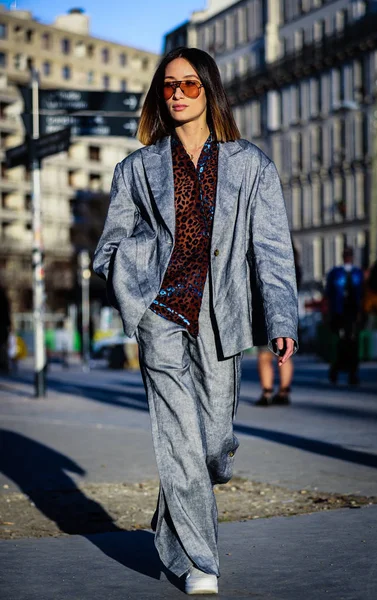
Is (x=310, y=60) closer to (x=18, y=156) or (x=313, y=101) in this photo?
(x=313, y=101)

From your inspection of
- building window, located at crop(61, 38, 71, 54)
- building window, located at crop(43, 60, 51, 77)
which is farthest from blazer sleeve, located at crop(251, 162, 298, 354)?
building window, located at crop(61, 38, 71, 54)

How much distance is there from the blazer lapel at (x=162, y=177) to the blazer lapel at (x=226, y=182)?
0.16 metres

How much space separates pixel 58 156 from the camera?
338 ft

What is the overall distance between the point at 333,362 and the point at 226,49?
233ft

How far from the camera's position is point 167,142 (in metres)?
4.55

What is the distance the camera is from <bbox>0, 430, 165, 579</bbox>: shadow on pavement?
499 centimetres

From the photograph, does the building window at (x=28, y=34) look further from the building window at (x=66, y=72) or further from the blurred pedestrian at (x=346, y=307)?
the blurred pedestrian at (x=346, y=307)

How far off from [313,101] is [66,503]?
70841 millimetres

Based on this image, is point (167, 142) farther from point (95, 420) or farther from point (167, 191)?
point (95, 420)

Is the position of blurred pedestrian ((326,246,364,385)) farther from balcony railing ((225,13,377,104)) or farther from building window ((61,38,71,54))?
building window ((61,38,71,54))

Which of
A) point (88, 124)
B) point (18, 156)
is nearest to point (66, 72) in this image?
point (88, 124)

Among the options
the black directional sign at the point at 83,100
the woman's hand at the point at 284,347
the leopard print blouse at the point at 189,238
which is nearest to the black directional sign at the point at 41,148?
the black directional sign at the point at 83,100

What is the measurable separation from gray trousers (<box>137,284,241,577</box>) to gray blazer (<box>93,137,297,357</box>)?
0.09 meters

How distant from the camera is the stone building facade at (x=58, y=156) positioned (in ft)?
331
